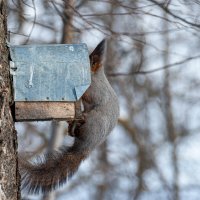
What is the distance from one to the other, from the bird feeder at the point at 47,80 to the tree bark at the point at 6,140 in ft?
0.19

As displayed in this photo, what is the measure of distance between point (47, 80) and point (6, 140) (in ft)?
1.00

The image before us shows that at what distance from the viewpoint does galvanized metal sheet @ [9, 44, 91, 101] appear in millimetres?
2740

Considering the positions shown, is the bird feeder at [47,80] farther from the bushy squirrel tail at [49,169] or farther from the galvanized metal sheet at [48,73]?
the bushy squirrel tail at [49,169]

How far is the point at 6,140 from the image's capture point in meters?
2.59

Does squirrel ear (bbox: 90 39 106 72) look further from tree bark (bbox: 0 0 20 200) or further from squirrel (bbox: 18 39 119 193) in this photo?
tree bark (bbox: 0 0 20 200)

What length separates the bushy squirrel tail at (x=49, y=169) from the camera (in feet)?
9.05

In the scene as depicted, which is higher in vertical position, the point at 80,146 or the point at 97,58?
the point at 97,58

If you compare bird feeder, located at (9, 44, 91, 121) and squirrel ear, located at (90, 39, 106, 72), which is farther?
squirrel ear, located at (90, 39, 106, 72)

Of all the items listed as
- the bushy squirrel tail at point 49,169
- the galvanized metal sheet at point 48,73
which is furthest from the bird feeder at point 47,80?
the bushy squirrel tail at point 49,169

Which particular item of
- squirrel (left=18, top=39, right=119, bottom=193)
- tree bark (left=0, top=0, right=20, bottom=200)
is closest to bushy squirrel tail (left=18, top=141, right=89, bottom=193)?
squirrel (left=18, top=39, right=119, bottom=193)

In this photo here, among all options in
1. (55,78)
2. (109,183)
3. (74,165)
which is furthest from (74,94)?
(109,183)

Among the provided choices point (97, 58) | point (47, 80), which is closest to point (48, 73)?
point (47, 80)

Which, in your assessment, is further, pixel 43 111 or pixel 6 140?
pixel 43 111

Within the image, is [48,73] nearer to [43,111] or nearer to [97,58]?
[43,111]
